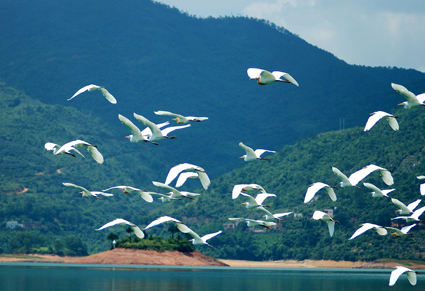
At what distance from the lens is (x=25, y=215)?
127m

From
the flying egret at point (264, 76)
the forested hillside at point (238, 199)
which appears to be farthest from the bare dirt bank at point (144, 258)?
the flying egret at point (264, 76)

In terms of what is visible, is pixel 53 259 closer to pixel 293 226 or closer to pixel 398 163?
pixel 293 226

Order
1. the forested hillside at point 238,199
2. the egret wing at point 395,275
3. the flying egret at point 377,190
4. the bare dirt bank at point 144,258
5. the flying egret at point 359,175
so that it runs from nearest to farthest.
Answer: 1. the egret wing at point 395,275
2. the flying egret at point 359,175
3. the flying egret at point 377,190
4. the bare dirt bank at point 144,258
5. the forested hillside at point 238,199

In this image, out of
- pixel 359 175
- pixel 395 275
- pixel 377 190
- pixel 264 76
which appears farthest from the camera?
pixel 377 190

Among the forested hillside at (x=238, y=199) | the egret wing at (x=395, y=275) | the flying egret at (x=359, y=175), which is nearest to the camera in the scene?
the egret wing at (x=395, y=275)

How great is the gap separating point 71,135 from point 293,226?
283 feet

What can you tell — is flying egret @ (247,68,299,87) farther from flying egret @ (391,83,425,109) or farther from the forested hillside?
the forested hillside

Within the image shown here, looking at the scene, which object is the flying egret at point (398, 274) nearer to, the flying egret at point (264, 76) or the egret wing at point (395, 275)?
the egret wing at point (395, 275)

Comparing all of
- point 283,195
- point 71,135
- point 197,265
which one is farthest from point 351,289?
point 71,135

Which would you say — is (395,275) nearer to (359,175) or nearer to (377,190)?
(359,175)

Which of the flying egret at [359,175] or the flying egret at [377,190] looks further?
the flying egret at [377,190]

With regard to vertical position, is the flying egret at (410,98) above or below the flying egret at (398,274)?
above

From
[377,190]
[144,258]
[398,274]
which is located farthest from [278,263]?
A: [398,274]

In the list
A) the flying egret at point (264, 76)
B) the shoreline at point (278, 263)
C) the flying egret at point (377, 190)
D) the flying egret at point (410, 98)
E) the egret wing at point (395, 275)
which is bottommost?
the egret wing at point (395, 275)
